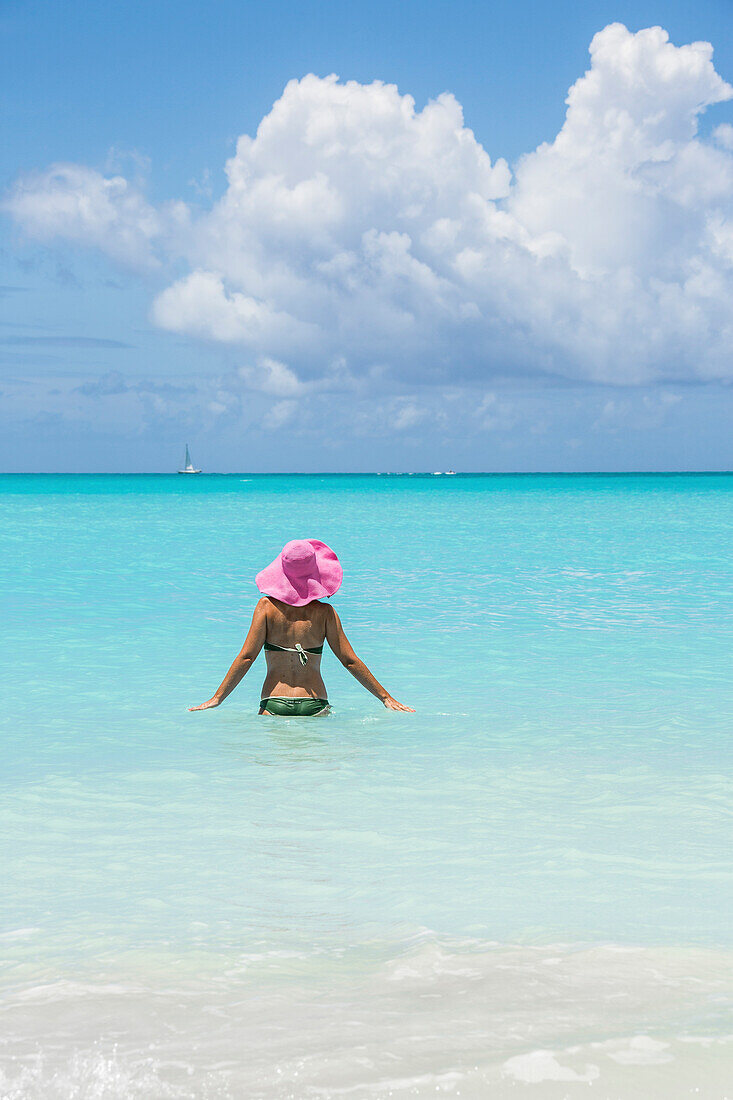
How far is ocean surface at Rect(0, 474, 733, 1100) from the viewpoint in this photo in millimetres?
2898

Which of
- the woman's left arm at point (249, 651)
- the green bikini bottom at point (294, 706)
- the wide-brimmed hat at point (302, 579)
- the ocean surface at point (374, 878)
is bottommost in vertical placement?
the ocean surface at point (374, 878)

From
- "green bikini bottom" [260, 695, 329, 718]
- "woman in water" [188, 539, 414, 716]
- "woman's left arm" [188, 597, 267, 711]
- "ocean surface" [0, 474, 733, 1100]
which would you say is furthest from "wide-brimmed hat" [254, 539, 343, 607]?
"ocean surface" [0, 474, 733, 1100]

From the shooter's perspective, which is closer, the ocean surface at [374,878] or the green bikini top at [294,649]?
the ocean surface at [374,878]

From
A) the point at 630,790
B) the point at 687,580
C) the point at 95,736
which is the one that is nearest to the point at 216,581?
the point at 687,580

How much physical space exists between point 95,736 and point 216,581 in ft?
38.5

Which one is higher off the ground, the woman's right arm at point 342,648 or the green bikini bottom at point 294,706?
the woman's right arm at point 342,648

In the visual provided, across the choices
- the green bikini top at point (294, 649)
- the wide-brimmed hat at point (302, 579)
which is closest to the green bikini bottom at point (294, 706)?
the green bikini top at point (294, 649)

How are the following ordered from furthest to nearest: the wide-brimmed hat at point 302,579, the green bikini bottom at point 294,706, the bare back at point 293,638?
the green bikini bottom at point 294,706, the bare back at point 293,638, the wide-brimmed hat at point 302,579

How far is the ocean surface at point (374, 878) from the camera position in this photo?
2.90m

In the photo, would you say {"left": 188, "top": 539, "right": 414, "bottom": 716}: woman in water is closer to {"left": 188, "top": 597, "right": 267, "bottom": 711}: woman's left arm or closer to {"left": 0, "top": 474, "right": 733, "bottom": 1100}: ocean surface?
{"left": 188, "top": 597, "right": 267, "bottom": 711}: woman's left arm

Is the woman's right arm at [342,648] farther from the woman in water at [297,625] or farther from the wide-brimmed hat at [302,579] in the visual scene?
the wide-brimmed hat at [302,579]

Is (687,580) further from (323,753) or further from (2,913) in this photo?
(2,913)

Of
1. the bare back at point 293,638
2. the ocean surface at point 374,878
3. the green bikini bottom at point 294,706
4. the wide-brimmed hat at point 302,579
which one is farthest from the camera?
the green bikini bottom at point 294,706

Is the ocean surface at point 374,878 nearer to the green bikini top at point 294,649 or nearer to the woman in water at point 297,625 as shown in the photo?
the woman in water at point 297,625
